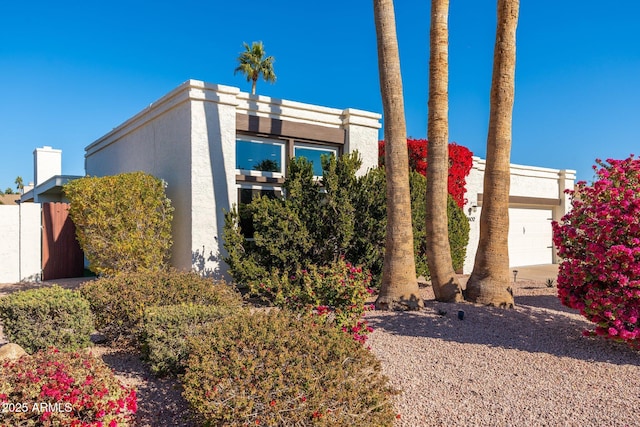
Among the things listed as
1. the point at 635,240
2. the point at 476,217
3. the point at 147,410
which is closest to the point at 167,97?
the point at 147,410

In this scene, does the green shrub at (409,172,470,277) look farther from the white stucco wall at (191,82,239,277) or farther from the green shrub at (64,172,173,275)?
the green shrub at (64,172,173,275)

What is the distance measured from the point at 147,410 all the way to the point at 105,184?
660 centimetres

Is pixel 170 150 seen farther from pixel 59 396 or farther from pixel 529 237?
pixel 529 237

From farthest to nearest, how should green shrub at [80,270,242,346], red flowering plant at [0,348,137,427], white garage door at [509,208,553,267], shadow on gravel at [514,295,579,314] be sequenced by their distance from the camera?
white garage door at [509,208,553,267]
shadow on gravel at [514,295,579,314]
green shrub at [80,270,242,346]
red flowering plant at [0,348,137,427]

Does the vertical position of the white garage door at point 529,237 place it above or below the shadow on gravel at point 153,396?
above

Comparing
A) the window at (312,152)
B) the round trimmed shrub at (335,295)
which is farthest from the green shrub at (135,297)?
the window at (312,152)

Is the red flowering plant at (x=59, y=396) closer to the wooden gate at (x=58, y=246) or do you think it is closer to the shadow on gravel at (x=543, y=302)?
the shadow on gravel at (x=543, y=302)

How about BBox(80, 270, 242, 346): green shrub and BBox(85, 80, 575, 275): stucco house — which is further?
BBox(85, 80, 575, 275): stucco house

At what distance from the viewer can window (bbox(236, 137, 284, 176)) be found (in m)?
10.2

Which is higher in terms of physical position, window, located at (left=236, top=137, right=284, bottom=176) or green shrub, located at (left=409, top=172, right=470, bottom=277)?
window, located at (left=236, top=137, right=284, bottom=176)

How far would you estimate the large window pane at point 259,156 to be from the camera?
1023cm

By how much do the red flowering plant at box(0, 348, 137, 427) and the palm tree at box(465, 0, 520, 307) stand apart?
6684mm

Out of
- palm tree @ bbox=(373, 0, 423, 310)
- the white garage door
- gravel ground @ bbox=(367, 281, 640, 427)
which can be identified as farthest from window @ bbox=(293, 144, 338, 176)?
the white garage door

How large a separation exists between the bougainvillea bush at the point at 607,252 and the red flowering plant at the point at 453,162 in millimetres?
7611
